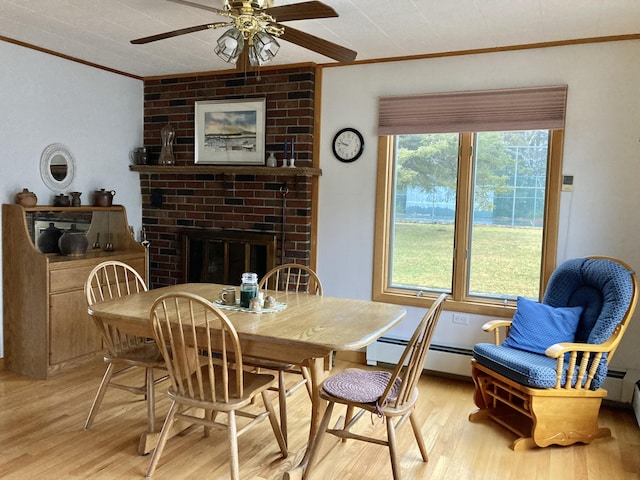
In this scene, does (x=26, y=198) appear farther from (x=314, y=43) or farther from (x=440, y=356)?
(x=440, y=356)

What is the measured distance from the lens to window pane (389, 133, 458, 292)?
157 inches

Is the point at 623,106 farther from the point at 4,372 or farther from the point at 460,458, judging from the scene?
the point at 4,372

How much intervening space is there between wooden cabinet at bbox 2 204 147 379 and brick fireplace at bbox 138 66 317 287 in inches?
36.4

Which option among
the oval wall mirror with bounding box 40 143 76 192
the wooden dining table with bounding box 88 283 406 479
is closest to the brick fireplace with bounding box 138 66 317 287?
the oval wall mirror with bounding box 40 143 76 192

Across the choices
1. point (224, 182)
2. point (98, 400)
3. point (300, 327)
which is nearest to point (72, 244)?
point (224, 182)

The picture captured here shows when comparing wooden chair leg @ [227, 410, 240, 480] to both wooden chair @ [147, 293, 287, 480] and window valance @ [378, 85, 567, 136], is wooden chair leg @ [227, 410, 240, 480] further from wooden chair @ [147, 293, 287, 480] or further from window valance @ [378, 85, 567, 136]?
window valance @ [378, 85, 567, 136]

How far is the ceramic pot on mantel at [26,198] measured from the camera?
12.4 ft

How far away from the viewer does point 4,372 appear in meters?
3.84

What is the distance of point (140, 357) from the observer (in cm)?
288

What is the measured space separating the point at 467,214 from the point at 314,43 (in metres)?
1.95

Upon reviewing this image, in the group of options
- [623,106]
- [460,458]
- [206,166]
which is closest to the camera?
[460,458]

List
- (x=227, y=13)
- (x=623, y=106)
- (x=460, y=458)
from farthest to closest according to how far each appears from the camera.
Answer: (x=623, y=106)
(x=460, y=458)
(x=227, y=13)

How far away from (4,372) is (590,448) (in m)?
3.84

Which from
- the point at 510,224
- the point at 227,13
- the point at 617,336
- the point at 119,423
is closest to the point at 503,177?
the point at 510,224
